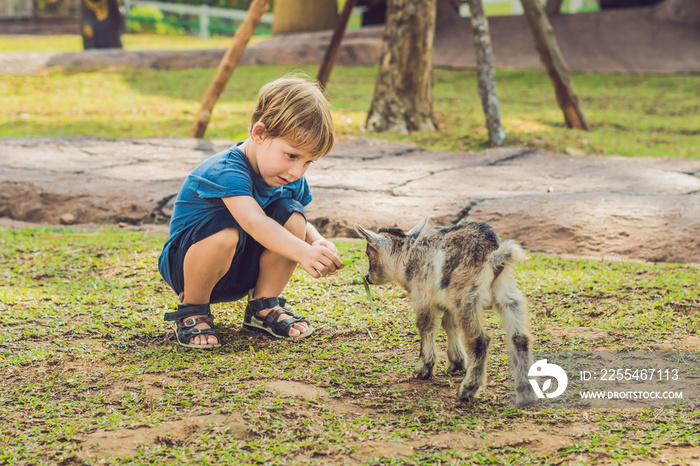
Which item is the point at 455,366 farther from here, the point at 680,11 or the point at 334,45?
the point at 680,11

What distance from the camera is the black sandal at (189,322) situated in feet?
10.0

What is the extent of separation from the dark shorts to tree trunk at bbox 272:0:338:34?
13821 mm

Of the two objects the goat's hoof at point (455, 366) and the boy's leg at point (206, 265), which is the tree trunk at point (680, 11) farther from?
the boy's leg at point (206, 265)

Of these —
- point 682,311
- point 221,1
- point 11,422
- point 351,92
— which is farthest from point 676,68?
point 221,1

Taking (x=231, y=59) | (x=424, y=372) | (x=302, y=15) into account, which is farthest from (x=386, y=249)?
(x=302, y=15)

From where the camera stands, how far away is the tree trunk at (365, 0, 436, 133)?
7.53 meters

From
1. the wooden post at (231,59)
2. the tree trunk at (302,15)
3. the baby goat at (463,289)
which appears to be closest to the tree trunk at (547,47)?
the wooden post at (231,59)

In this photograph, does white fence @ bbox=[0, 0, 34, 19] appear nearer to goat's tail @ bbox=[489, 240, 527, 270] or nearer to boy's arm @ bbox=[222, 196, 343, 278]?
boy's arm @ bbox=[222, 196, 343, 278]

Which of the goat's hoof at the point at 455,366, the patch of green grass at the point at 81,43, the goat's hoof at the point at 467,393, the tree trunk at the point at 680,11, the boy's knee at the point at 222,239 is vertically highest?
the tree trunk at the point at 680,11

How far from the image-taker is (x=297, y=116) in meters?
2.84

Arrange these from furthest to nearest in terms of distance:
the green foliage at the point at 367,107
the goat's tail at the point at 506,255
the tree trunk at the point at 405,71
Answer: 1. the green foliage at the point at 367,107
2. the tree trunk at the point at 405,71
3. the goat's tail at the point at 506,255

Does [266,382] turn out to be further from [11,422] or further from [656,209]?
[656,209]

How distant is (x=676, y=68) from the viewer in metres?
13.3

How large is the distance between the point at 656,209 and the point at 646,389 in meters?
2.28
